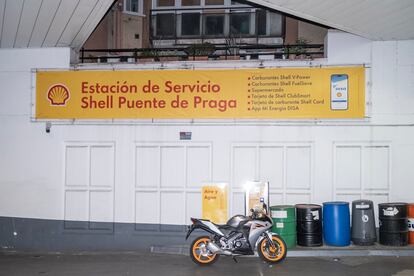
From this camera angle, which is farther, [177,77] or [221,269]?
[177,77]

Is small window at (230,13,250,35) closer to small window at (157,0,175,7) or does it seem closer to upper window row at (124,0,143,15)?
small window at (157,0,175,7)

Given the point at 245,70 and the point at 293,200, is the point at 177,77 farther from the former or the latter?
the point at 293,200

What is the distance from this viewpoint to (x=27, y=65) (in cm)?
1166

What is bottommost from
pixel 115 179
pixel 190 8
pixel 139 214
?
pixel 139 214

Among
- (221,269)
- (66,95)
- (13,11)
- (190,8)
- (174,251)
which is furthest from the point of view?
(190,8)

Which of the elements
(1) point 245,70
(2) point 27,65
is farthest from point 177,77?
(2) point 27,65

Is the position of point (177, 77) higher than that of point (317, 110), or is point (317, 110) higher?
point (177, 77)

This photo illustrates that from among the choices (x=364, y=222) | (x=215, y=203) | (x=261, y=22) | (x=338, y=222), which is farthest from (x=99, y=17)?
(x=261, y=22)

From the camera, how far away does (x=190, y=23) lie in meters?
19.8

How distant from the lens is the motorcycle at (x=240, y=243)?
9.47 meters

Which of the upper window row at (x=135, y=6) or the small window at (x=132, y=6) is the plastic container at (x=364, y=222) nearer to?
the small window at (x=132, y=6)

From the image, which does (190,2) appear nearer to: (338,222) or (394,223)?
(338,222)

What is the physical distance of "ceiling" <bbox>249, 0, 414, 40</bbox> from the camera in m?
9.32

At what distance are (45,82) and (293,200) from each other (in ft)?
21.4
